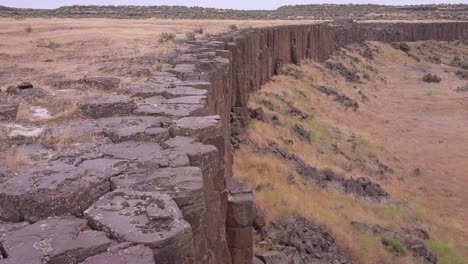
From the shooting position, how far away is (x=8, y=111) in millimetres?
7906

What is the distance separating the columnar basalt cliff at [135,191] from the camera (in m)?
4.17

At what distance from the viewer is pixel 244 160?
14.8 m

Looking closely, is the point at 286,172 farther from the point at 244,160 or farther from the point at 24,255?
the point at 24,255

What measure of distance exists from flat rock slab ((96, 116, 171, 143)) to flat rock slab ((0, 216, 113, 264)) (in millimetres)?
2210

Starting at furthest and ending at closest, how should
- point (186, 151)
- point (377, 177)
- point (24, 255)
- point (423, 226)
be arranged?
point (377, 177)
point (423, 226)
point (186, 151)
point (24, 255)

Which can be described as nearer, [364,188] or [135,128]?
[135,128]

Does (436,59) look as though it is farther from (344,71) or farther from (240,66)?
(240,66)

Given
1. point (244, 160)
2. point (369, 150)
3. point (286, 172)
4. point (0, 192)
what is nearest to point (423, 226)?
point (286, 172)

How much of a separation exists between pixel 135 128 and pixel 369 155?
15151mm

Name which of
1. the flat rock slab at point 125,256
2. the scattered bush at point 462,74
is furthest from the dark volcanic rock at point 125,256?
the scattered bush at point 462,74

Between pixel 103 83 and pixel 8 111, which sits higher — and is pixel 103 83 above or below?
above

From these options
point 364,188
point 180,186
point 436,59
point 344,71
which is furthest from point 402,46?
point 180,186

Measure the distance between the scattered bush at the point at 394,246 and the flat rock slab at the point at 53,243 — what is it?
928cm

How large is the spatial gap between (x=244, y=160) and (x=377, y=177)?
230 inches
